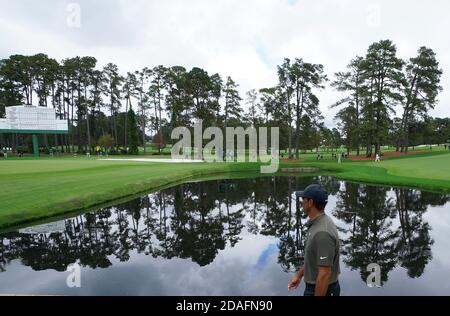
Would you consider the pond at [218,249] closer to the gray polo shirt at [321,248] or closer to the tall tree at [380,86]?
the gray polo shirt at [321,248]

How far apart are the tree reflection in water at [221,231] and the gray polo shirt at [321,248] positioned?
17.2 ft

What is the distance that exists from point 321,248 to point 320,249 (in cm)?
2

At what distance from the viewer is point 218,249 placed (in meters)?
11.4

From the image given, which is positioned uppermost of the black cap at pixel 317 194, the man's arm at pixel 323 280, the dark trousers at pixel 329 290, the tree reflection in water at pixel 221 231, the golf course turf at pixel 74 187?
the black cap at pixel 317 194

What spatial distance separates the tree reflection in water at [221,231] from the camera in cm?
1041

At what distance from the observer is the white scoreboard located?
63.6m

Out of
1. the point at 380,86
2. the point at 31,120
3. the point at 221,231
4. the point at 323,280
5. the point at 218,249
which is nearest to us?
the point at 323,280

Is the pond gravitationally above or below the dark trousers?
below

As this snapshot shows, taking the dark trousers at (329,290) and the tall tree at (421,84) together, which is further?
the tall tree at (421,84)

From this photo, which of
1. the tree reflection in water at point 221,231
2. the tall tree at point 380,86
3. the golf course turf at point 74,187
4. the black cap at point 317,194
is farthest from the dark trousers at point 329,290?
the tall tree at point 380,86

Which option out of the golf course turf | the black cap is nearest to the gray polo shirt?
the black cap

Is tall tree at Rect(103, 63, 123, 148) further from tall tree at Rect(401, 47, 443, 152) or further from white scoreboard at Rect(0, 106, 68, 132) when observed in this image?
tall tree at Rect(401, 47, 443, 152)

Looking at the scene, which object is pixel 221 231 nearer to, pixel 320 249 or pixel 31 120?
pixel 320 249

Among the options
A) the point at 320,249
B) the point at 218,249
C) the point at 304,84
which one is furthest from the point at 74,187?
the point at 304,84
